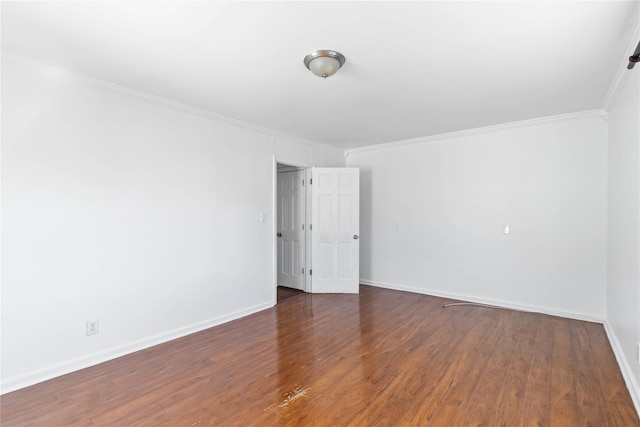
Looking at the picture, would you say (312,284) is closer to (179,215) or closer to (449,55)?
(179,215)

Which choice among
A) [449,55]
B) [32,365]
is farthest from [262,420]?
[449,55]

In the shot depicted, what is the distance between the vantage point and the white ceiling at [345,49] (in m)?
1.79

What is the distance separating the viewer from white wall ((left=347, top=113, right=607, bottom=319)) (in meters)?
3.68

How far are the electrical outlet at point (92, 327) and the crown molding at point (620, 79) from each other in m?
4.37

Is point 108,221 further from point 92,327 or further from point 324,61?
point 324,61

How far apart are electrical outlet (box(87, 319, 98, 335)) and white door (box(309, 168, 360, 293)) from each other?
2950 mm

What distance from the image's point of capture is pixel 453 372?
256 centimetres

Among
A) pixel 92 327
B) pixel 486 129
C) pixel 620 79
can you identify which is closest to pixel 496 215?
pixel 486 129

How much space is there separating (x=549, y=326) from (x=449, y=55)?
3114mm

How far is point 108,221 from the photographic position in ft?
9.11

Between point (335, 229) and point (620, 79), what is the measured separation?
11.6 ft

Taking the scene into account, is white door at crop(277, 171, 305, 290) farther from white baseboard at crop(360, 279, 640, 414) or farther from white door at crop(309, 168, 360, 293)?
white baseboard at crop(360, 279, 640, 414)

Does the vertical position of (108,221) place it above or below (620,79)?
below

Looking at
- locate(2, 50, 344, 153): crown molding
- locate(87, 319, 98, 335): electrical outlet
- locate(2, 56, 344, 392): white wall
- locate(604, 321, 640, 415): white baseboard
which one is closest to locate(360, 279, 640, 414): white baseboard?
locate(604, 321, 640, 415): white baseboard
